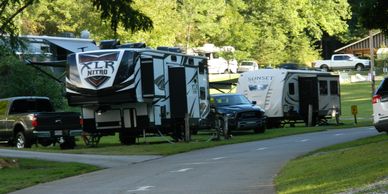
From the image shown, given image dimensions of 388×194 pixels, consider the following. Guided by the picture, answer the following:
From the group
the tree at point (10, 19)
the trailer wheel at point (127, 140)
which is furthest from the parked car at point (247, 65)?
the tree at point (10, 19)

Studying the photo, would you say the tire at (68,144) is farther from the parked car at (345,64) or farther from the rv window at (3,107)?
the parked car at (345,64)

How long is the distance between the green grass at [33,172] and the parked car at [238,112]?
11250 millimetres

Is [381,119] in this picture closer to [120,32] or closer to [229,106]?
[229,106]

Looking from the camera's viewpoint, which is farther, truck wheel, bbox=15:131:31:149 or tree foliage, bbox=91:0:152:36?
truck wheel, bbox=15:131:31:149

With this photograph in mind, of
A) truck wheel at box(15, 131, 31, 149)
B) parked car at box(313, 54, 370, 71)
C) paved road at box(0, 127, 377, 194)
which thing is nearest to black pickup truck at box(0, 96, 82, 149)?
truck wheel at box(15, 131, 31, 149)

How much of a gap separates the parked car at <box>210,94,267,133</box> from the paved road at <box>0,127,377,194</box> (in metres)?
8.44

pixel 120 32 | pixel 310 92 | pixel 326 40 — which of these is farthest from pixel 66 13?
pixel 326 40

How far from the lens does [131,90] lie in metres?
23.0

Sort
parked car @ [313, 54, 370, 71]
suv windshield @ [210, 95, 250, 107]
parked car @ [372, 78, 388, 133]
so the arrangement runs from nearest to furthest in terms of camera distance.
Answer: parked car @ [372, 78, 388, 133]
suv windshield @ [210, 95, 250, 107]
parked car @ [313, 54, 370, 71]

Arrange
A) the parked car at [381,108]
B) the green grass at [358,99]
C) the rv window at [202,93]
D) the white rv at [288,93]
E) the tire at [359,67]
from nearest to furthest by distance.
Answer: the parked car at [381,108], the rv window at [202,93], the white rv at [288,93], the green grass at [358,99], the tire at [359,67]

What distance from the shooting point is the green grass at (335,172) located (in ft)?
34.1

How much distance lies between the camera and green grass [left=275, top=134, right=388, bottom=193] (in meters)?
10.4

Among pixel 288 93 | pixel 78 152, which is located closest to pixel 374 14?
pixel 78 152

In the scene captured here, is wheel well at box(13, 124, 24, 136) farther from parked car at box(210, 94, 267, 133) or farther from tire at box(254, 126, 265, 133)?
tire at box(254, 126, 265, 133)
